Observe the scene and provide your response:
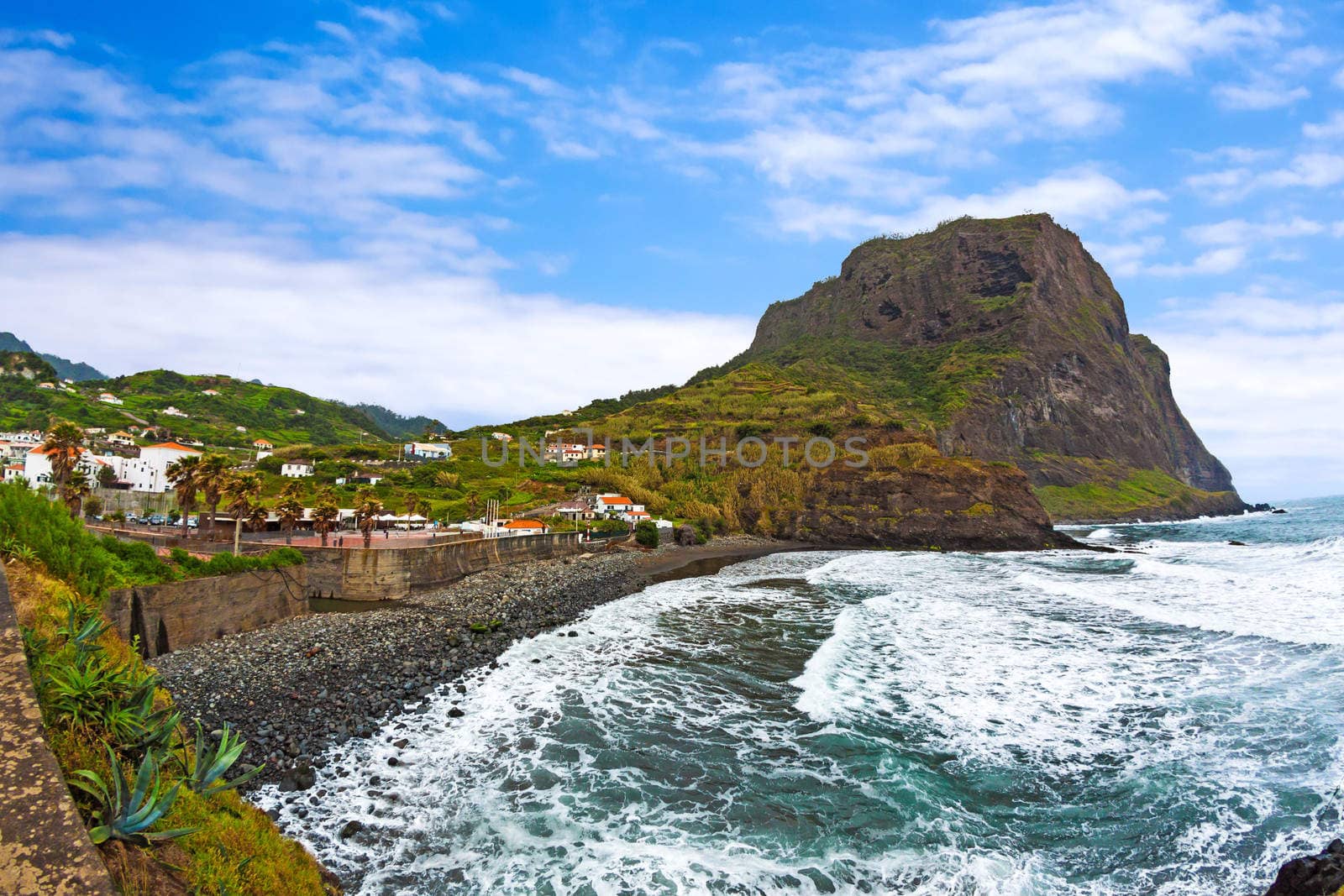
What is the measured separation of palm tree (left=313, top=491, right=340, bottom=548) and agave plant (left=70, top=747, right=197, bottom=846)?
33627 millimetres

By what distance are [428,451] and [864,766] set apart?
99.8 meters

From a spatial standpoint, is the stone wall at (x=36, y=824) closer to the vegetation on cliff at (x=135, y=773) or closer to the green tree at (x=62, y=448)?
the vegetation on cliff at (x=135, y=773)

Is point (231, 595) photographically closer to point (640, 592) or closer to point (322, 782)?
point (322, 782)

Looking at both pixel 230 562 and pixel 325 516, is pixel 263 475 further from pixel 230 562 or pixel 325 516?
pixel 230 562

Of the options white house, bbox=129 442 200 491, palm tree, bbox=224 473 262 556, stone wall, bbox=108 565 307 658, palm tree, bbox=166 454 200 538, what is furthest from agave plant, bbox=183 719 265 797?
white house, bbox=129 442 200 491

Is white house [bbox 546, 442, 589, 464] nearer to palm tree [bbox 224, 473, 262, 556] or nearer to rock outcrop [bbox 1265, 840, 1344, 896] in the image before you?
palm tree [bbox 224, 473, 262, 556]

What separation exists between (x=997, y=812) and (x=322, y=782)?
13100 millimetres

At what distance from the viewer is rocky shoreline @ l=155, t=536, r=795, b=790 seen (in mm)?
14398

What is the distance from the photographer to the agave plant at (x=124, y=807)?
4.33 meters

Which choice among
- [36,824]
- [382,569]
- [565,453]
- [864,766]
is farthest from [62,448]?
[565,453]

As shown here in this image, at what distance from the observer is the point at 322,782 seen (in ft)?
40.7

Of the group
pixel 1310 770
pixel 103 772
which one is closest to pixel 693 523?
pixel 1310 770

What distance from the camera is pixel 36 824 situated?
385 centimetres

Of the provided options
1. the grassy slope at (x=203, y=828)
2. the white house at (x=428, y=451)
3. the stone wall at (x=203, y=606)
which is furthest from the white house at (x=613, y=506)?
the grassy slope at (x=203, y=828)
